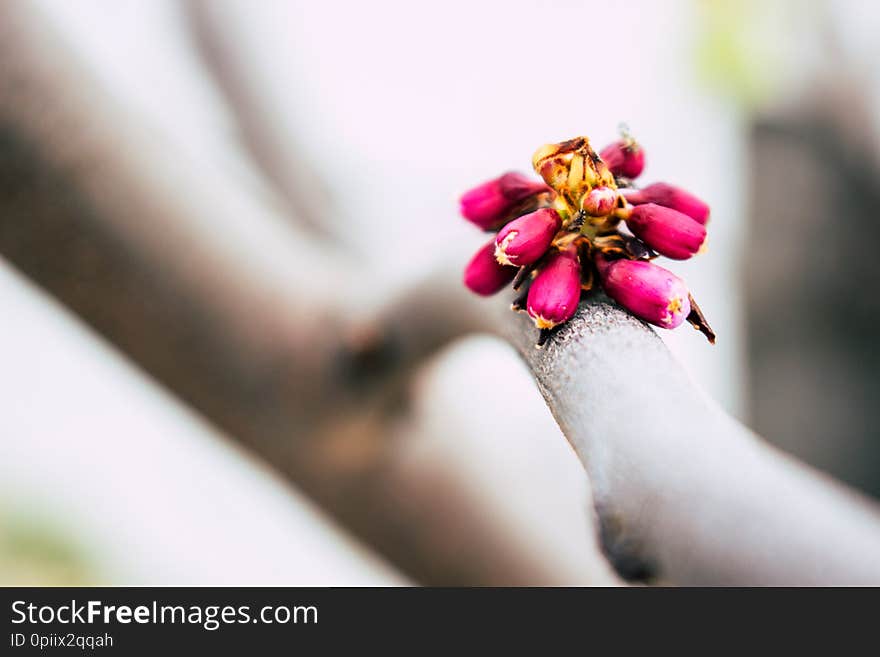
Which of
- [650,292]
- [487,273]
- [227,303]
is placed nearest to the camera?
[650,292]

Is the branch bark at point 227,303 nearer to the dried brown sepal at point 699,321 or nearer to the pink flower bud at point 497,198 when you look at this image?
the pink flower bud at point 497,198

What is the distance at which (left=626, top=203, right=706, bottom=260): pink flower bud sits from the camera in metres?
0.50

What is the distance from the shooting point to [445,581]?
102cm

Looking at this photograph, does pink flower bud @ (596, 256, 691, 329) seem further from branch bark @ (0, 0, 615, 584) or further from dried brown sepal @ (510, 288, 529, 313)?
branch bark @ (0, 0, 615, 584)

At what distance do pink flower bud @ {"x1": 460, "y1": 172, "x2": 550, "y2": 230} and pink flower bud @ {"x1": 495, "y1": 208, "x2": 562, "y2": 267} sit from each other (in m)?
0.04

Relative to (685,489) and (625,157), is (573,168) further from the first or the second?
(685,489)

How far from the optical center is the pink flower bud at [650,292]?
A: 1.48 feet

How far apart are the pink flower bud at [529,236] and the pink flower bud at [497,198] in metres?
0.04

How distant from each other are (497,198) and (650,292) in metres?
0.15

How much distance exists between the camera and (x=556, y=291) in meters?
0.46
